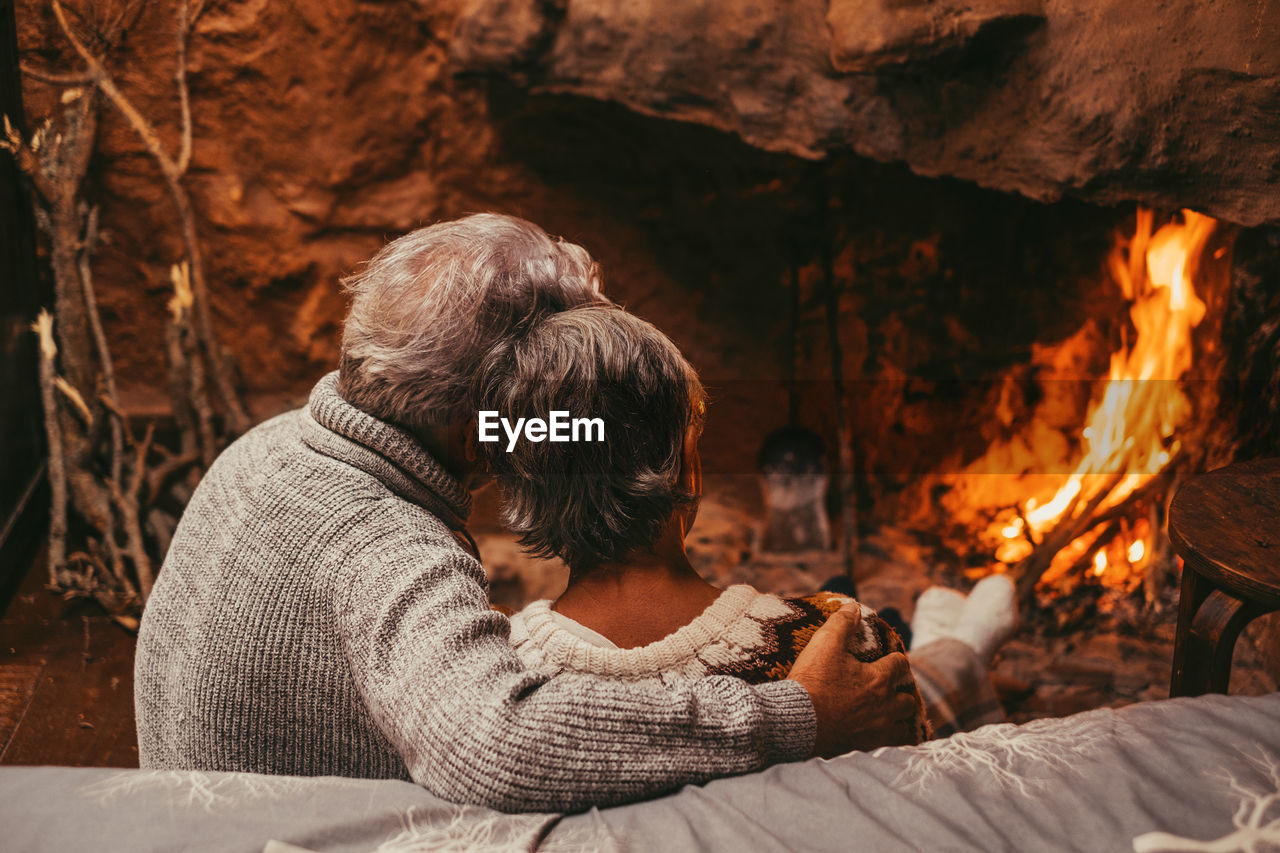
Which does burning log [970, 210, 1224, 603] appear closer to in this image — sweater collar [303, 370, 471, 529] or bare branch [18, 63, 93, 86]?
sweater collar [303, 370, 471, 529]

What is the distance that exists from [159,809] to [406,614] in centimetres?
32

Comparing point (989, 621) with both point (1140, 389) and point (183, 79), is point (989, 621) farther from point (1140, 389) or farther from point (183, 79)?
point (183, 79)

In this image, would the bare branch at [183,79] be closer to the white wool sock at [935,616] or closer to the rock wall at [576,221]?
the rock wall at [576,221]

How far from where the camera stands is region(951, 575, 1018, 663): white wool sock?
2201 mm

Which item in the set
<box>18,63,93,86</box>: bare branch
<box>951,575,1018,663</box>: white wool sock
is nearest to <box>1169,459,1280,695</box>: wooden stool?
<box>951,575,1018,663</box>: white wool sock

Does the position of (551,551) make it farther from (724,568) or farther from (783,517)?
(783,517)

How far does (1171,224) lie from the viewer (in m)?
2.57

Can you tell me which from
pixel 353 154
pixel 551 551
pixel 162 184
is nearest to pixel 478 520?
pixel 353 154

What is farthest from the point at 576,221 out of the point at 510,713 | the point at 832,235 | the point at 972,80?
the point at 510,713

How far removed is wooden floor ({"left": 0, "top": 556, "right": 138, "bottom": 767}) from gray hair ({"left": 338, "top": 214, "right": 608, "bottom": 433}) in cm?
122

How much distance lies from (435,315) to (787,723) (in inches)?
28.5

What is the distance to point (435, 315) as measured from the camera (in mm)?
1397

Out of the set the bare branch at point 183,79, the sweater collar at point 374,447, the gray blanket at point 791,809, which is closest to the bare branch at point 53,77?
the bare branch at point 183,79

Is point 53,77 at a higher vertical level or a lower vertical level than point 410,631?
higher
